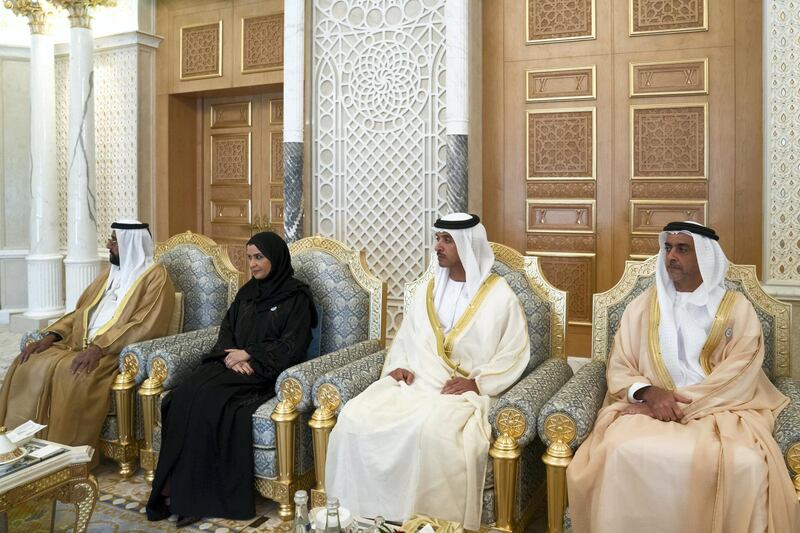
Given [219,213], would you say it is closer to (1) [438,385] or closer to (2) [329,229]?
(2) [329,229]

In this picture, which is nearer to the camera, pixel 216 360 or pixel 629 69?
pixel 216 360

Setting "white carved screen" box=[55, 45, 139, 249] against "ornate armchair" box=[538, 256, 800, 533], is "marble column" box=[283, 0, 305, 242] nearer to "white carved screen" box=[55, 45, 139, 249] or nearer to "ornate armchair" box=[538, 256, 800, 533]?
"white carved screen" box=[55, 45, 139, 249]

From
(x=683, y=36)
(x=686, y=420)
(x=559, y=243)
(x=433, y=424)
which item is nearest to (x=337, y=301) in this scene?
(x=433, y=424)

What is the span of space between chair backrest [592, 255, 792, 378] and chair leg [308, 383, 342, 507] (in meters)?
1.17

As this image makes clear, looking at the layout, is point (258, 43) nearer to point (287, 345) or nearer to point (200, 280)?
point (200, 280)

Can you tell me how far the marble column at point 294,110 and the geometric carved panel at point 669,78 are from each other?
2.48 m

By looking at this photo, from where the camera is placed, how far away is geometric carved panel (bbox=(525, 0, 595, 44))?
4.98 m

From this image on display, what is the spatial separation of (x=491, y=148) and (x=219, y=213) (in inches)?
122

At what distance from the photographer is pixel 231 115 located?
22.7ft

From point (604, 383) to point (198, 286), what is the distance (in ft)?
7.53

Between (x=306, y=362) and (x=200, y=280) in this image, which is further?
(x=200, y=280)

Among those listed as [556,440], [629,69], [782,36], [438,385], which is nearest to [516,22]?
[629,69]

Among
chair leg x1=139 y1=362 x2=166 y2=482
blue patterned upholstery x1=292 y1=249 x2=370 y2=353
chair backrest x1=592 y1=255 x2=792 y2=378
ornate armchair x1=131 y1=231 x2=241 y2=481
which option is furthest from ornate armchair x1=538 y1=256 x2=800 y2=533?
ornate armchair x1=131 y1=231 x2=241 y2=481

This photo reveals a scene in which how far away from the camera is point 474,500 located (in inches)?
95.9
